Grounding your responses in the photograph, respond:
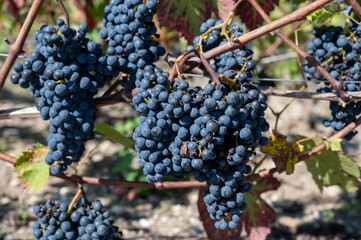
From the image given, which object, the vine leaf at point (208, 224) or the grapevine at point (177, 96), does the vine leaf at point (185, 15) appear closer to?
the grapevine at point (177, 96)

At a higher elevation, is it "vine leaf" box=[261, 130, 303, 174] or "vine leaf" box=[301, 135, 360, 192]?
"vine leaf" box=[261, 130, 303, 174]

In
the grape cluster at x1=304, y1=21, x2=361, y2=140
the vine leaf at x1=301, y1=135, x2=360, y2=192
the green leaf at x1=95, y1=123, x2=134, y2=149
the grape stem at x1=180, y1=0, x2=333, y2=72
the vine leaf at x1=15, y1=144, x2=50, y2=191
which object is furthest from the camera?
the green leaf at x1=95, y1=123, x2=134, y2=149

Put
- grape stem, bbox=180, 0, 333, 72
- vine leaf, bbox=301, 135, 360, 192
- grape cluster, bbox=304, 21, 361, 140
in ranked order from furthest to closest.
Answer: vine leaf, bbox=301, 135, 360, 192
grape cluster, bbox=304, 21, 361, 140
grape stem, bbox=180, 0, 333, 72

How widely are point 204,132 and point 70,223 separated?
0.81 metres

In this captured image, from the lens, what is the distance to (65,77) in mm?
1280

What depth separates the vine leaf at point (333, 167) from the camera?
181 centimetres

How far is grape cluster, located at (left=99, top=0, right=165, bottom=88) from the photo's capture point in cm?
131

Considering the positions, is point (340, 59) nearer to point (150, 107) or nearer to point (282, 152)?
point (282, 152)

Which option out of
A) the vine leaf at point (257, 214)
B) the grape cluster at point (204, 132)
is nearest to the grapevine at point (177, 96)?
the grape cluster at point (204, 132)

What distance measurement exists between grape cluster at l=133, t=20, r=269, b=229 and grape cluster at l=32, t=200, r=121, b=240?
464 mm

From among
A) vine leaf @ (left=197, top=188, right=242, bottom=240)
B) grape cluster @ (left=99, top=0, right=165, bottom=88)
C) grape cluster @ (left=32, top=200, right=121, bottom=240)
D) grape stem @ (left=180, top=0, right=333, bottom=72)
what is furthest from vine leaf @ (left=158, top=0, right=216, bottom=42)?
grape cluster @ (left=32, top=200, right=121, bottom=240)

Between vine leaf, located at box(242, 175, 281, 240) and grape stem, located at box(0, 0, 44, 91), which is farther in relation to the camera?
vine leaf, located at box(242, 175, 281, 240)

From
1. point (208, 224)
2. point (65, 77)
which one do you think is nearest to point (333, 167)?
point (208, 224)

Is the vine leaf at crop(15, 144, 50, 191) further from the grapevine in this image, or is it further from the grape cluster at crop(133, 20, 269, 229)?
the grape cluster at crop(133, 20, 269, 229)
